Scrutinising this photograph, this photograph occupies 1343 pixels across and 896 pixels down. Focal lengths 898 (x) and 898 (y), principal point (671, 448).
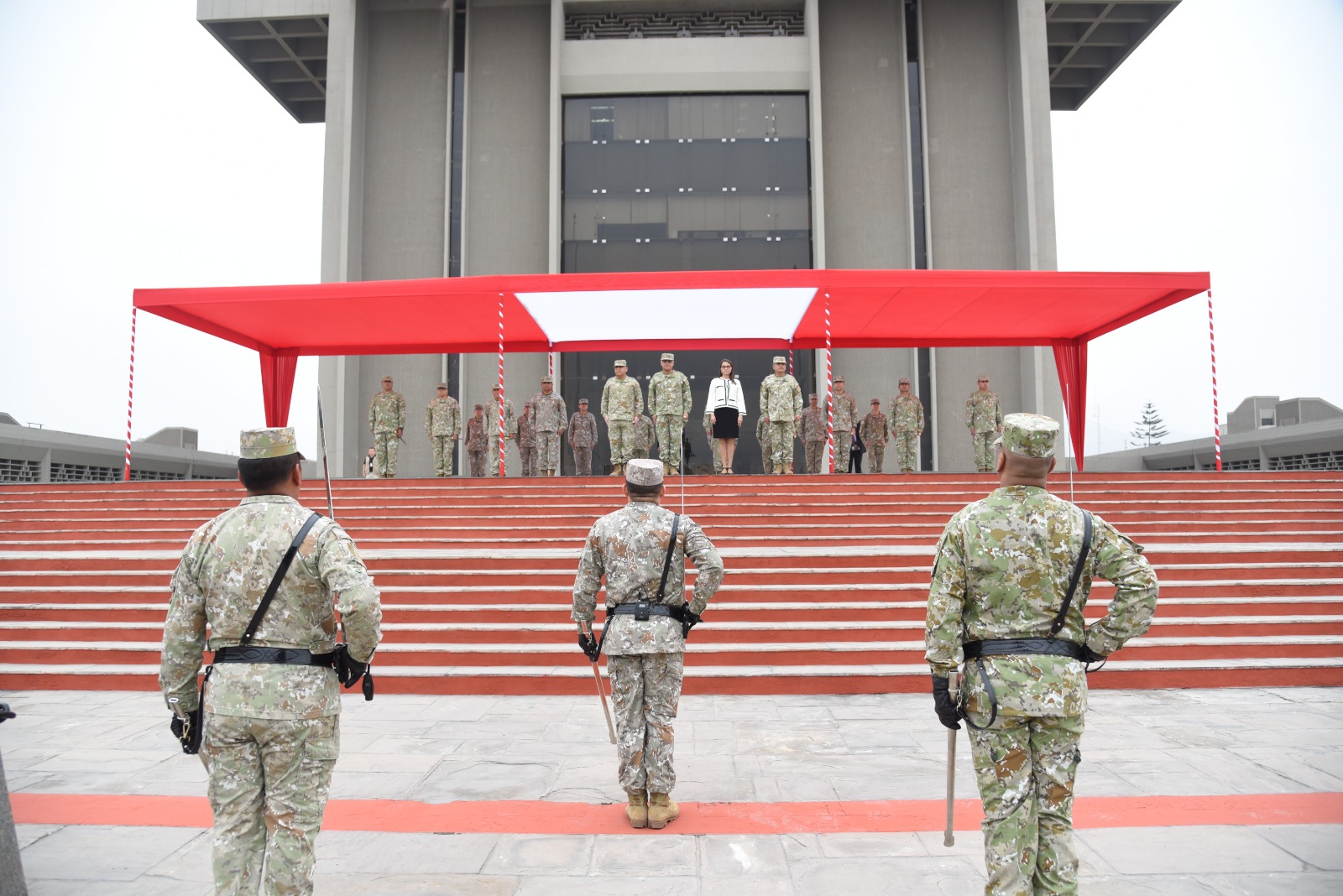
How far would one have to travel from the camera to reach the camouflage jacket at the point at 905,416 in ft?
50.6

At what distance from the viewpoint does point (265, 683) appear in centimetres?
290

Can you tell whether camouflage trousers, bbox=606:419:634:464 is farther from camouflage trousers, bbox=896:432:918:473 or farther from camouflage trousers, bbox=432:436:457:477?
camouflage trousers, bbox=896:432:918:473

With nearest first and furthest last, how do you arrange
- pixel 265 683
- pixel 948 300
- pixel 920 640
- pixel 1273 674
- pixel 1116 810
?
pixel 265 683 → pixel 1116 810 → pixel 1273 674 → pixel 920 640 → pixel 948 300

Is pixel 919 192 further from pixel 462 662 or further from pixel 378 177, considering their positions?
pixel 462 662

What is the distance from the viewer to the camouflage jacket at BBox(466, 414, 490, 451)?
17484 mm

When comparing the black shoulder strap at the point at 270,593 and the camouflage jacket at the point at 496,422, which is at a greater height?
the camouflage jacket at the point at 496,422

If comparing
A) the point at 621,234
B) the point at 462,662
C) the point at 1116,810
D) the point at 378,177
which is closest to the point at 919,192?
the point at 621,234

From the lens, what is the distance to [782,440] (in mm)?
13555

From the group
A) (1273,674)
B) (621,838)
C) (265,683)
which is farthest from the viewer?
(1273,674)

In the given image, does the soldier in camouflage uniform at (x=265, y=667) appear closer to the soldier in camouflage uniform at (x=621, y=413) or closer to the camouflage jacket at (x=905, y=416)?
the soldier in camouflage uniform at (x=621, y=413)

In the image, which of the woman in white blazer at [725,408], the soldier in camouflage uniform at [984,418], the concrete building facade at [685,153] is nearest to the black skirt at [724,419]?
the woman in white blazer at [725,408]

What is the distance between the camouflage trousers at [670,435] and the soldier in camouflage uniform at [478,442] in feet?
17.6

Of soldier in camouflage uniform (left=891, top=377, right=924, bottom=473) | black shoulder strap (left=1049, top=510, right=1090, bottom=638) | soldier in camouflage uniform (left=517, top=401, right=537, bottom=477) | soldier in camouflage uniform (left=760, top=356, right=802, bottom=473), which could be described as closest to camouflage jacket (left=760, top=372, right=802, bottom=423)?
soldier in camouflage uniform (left=760, top=356, right=802, bottom=473)

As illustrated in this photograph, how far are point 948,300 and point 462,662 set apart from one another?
9099 millimetres
